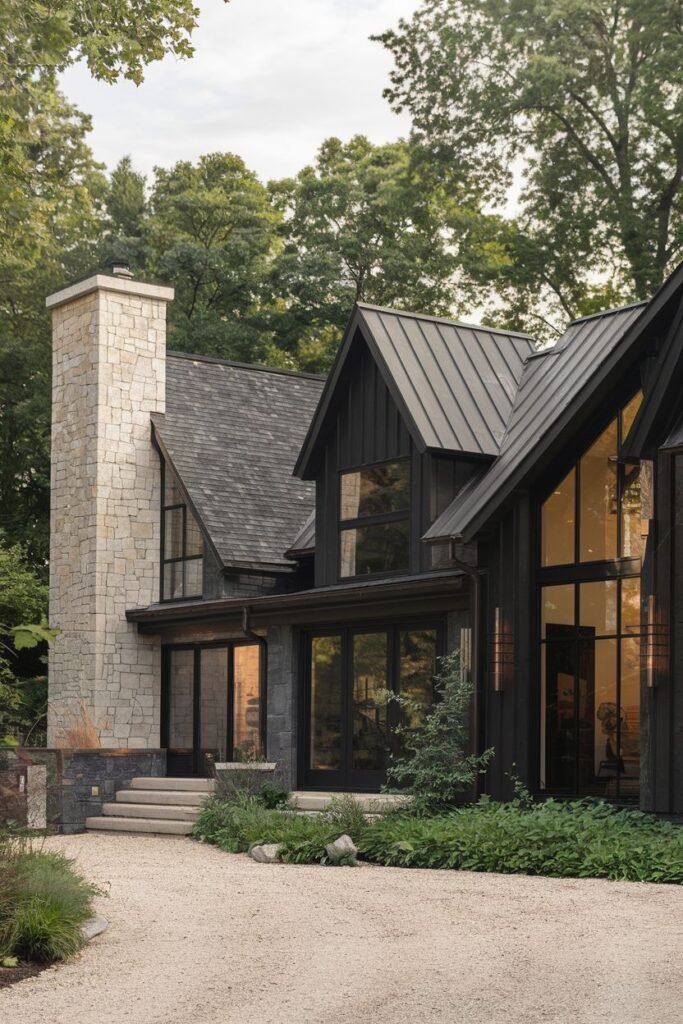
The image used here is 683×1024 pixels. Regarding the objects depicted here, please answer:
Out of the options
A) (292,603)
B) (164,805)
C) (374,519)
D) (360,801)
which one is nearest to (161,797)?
(164,805)

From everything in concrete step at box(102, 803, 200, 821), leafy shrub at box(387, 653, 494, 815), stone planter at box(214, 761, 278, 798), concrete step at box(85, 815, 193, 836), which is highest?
leafy shrub at box(387, 653, 494, 815)

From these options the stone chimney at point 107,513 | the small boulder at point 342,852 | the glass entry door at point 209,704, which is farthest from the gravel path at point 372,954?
the stone chimney at point 107,513

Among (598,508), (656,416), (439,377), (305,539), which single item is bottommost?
(305,539)

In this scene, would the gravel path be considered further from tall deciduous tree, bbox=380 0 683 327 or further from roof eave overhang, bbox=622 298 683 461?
tall deciduous tree, bbox=380 0 683 327

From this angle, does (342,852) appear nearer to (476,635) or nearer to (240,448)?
(476,635)

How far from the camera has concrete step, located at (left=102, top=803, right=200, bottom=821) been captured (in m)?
19.2

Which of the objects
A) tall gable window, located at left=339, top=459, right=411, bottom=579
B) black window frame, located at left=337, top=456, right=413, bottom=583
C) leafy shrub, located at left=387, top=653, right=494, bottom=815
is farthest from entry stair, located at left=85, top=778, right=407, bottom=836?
tall gable window, located at left=339, top=459, right=411, bottom=579

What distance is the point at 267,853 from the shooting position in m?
15.3

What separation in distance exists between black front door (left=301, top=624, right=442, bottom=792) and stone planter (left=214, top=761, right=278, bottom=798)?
3.96ft

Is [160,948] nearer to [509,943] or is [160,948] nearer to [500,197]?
[509,943]

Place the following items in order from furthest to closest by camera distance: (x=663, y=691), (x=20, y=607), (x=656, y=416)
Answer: (x=20, y=607) < (x=656, y=416) < (x=663, y=691)

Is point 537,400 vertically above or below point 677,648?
above

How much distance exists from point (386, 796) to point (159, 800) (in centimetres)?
420

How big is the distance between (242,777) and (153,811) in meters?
1.73
